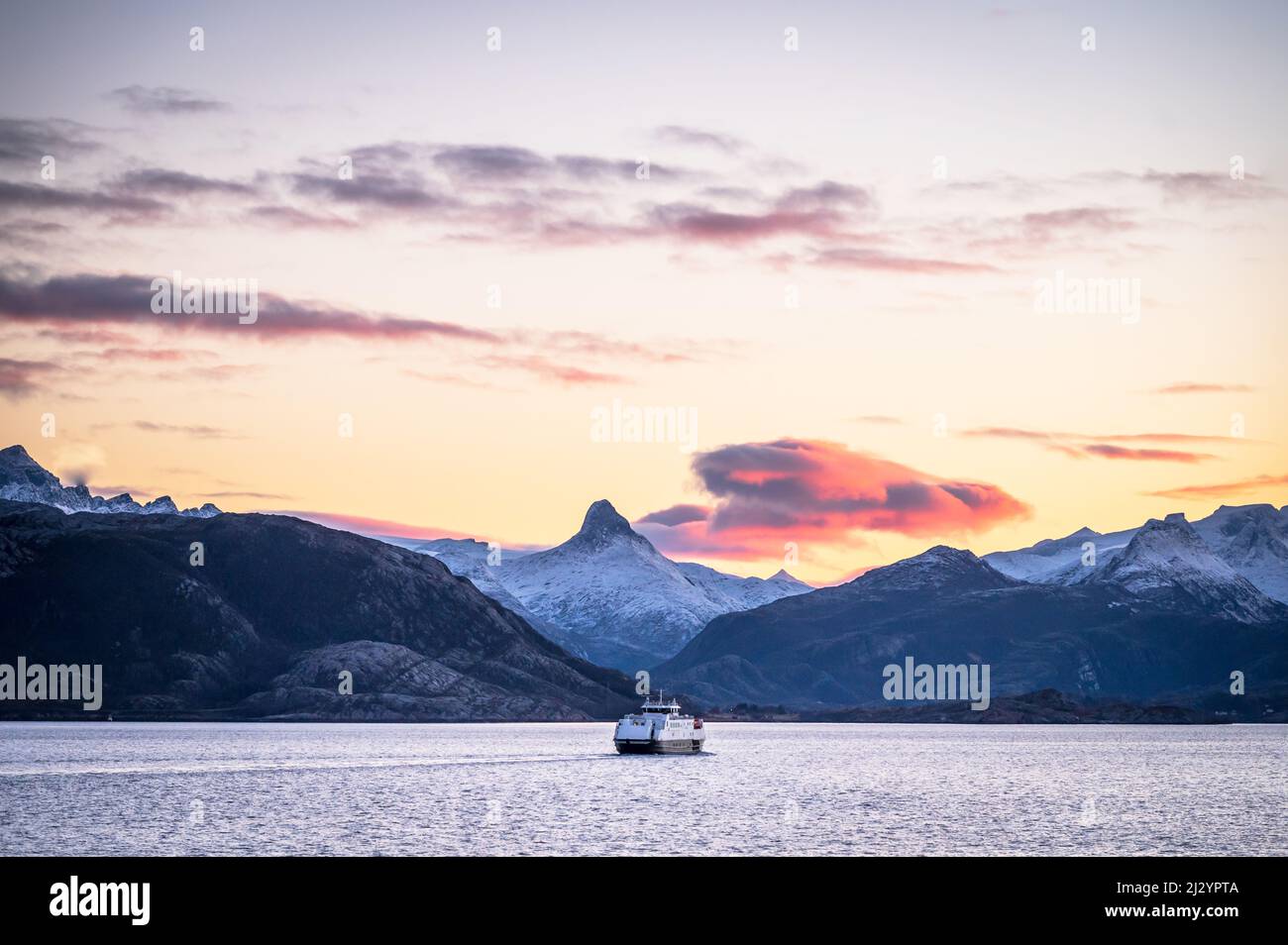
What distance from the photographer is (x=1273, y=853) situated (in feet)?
399

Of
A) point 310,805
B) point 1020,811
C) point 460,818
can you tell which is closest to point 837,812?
point 1020,811

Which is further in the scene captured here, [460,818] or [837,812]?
[837,812]

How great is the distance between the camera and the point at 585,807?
510 feet
